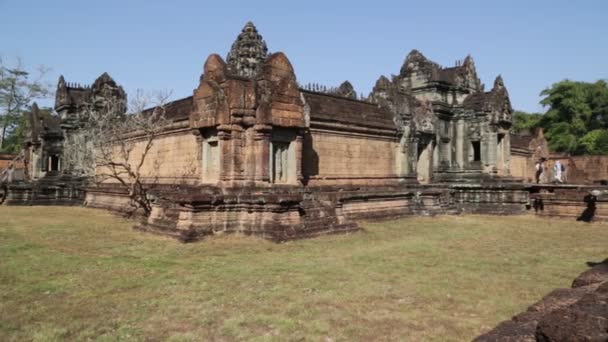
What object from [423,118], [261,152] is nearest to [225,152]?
[261,152]

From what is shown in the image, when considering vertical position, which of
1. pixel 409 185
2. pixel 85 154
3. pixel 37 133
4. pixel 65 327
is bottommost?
pixel 65 327

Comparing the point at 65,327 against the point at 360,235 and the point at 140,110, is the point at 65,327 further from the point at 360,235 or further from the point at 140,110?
the point at 140,110

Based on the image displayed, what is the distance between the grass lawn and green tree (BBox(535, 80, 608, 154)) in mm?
48777

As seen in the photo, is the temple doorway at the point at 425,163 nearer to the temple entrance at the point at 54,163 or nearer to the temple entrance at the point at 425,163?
the temple entrance at the point at 425,163

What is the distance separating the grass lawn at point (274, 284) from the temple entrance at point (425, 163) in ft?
31.2

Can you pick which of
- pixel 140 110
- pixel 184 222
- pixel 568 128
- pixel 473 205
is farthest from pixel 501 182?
pixel 568 128

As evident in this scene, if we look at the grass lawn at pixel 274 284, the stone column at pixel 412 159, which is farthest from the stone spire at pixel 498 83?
the grass lawn at pixel 274 284

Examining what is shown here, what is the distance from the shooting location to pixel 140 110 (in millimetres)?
21188

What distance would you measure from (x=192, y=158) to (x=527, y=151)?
1318 inches

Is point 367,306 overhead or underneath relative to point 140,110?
underneath

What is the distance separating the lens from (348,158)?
1780 cm

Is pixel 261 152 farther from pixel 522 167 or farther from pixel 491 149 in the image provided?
pixel 522 167

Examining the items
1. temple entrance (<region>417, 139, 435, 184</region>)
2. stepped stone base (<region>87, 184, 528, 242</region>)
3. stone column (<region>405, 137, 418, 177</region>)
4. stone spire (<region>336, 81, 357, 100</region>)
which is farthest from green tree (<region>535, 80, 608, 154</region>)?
stepped stone base (<region>87, 184, 528, 242</region>)

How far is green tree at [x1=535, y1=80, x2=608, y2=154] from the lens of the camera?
54000mm
